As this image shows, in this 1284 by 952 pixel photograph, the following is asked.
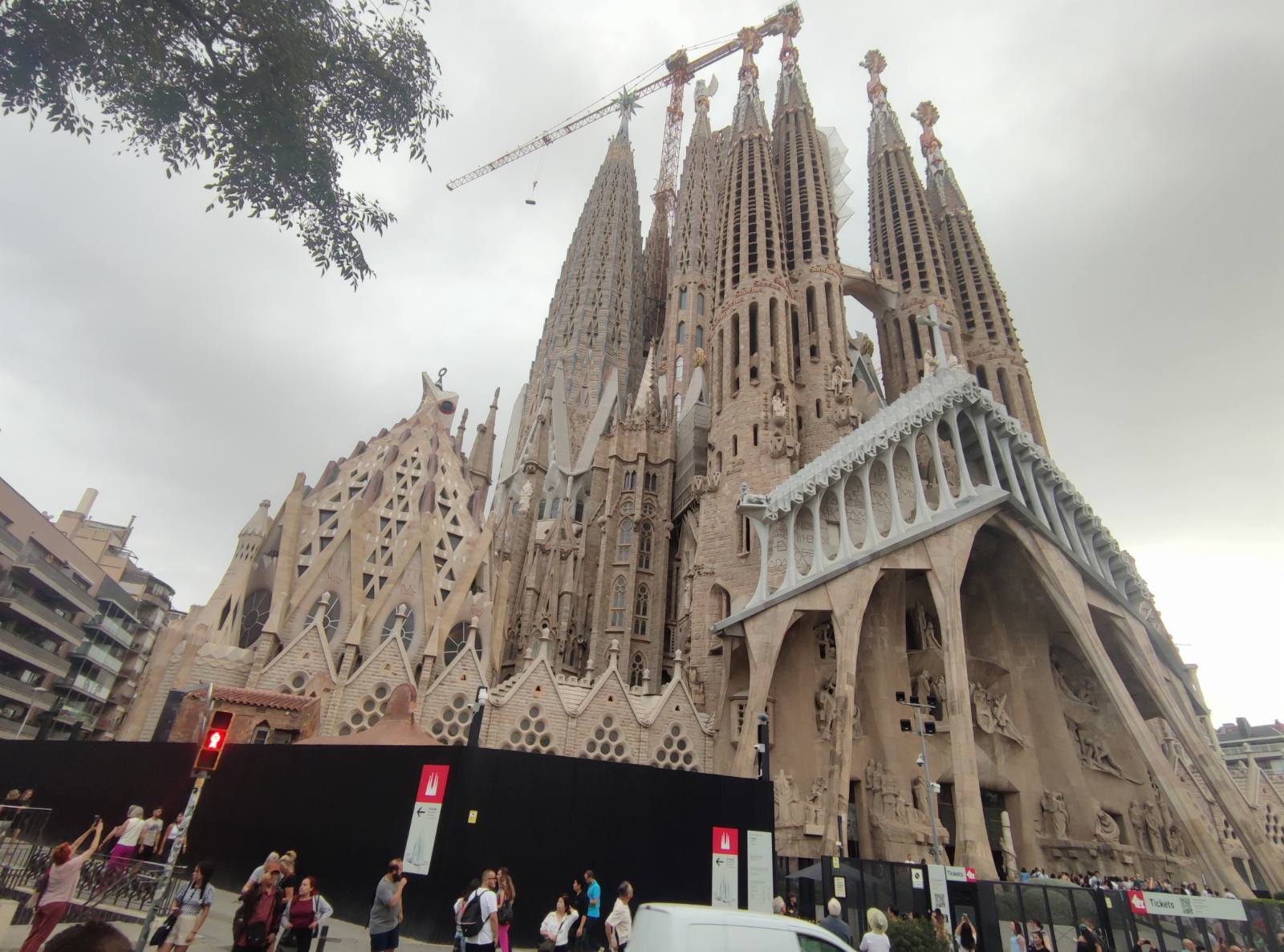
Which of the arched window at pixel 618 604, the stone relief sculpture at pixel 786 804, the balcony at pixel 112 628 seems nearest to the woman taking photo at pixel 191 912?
the stone relief sculpture at pixel 786 804

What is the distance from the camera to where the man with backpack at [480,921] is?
6.69 metres

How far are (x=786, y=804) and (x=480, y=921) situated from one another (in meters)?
17.7

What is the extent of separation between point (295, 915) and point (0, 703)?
3964 cm

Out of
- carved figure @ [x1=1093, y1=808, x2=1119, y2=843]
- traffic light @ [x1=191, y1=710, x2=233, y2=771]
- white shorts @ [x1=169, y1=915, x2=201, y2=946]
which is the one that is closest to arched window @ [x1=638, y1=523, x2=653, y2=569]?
carved figure @ [x1=1093, y1=808, x2=1119, y2=843]

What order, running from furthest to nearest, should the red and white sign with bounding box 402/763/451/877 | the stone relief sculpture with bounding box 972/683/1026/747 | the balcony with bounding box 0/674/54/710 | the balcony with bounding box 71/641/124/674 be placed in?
the balcony with bounding box 71/641/124/674 → the balcony with bounding box 0/674/54/710 → the stone relief sculpture with bounding box 972/683/1026/747 → the red and white sign with bounding box 402/763/451/877

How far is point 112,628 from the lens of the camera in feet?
144

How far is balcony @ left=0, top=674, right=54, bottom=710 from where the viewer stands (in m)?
33.4

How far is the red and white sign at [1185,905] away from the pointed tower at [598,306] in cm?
3608

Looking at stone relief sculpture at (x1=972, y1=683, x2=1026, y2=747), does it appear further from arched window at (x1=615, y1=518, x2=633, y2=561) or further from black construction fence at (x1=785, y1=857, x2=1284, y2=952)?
arched window at (x1=615, y1=518, x2=633, y2=561)

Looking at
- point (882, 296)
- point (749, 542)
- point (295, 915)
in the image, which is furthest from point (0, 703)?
point (882, 296)

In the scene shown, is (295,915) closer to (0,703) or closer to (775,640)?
(775,640)

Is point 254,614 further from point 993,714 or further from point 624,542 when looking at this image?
point 993,714

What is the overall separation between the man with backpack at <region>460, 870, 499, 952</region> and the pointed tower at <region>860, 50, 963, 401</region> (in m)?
36.7

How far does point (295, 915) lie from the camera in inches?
260
